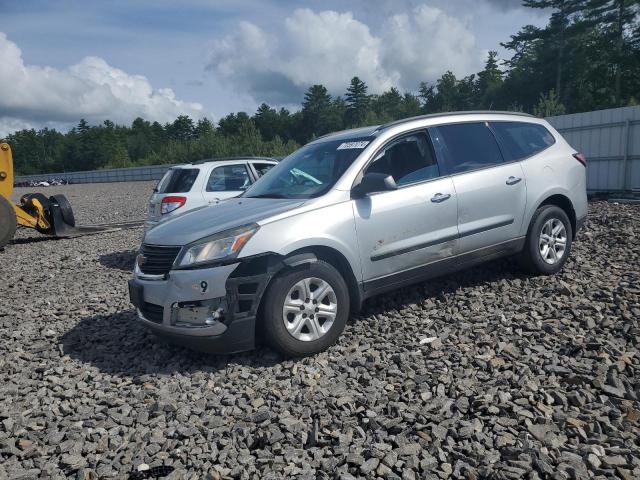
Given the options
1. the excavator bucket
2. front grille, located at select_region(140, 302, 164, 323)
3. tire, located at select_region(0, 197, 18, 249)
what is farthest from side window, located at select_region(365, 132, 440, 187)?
the excavator bucket

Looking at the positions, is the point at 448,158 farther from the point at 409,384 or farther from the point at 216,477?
the point at 216,477

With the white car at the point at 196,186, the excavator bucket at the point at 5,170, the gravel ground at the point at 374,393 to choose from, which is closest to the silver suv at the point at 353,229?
the gravel ground at the point at 374,393

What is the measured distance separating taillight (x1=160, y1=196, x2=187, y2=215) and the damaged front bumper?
14.1ft

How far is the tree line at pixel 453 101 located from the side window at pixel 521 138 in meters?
18.4

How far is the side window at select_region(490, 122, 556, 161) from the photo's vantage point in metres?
5.95

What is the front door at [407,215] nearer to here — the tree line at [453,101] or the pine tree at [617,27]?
the tree line at [453,101]

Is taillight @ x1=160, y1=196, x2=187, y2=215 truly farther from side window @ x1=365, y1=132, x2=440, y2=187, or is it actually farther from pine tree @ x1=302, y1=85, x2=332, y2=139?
pine tree @ x1=302, y1=85, x2=332, y2=139

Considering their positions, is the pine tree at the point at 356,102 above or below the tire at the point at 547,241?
above

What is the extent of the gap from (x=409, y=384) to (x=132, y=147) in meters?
119

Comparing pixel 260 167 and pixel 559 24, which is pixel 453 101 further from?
pixel 260 167

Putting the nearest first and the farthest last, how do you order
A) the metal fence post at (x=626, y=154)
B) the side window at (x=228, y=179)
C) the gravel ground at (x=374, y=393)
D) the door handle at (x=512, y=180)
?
the gravel ground at (x=374, y=393) < the door handle at (x=512, y=180) < the side window at (x=228, y=179) < the metal fence post at (x=626, y=154)

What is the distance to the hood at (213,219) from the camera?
443 centimetres

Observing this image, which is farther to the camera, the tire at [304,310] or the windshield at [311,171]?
the windshield at [311,171]

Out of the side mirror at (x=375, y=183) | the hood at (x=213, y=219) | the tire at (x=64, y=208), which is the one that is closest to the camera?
the hood at (x=213, y=219)
